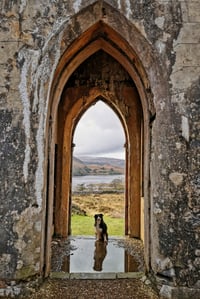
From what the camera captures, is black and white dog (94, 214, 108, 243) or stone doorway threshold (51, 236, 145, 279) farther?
black and white dog (94, 214, 108, 243)

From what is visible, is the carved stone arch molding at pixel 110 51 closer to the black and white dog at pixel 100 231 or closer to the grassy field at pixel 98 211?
the black and white dog at pixel 100 231

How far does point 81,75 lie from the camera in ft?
23.2

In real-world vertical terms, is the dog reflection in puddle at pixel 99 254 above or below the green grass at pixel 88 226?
above

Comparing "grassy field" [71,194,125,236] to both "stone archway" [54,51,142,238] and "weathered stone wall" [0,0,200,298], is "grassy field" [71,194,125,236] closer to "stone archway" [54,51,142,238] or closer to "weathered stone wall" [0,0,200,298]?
"stone archway" [54,51,142,238]

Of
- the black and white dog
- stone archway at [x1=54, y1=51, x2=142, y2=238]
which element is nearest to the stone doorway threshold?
the black and white dog

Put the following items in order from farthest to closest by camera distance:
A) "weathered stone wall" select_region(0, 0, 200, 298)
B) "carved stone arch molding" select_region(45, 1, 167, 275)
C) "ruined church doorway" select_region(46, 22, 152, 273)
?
"ruined church doorway" select_region(46, 22, 152, 273)
"carved stone arch molding" select_region(45, 1, 167, 275)
"weathered stone wall" select_region(0, 0, 200, 298)

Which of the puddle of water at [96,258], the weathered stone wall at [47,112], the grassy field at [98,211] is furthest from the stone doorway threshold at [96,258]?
the grassy field at [98,211]

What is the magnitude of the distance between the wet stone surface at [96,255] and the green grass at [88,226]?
76 centimetres

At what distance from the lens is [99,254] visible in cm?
561

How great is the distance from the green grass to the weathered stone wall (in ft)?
13.0

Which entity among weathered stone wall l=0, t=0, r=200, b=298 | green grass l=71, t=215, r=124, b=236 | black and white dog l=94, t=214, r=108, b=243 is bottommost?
green grass l=71, t=215, r=124, b=236

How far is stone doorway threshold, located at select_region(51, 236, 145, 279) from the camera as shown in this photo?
4398mm

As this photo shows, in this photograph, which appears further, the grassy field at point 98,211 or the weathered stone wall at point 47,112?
the grassy field at point 98,211

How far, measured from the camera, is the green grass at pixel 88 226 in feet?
25.5
